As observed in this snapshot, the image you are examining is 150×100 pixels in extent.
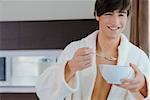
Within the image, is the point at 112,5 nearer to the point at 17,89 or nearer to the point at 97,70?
the point at 97,70

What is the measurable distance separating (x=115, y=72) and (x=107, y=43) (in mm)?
168

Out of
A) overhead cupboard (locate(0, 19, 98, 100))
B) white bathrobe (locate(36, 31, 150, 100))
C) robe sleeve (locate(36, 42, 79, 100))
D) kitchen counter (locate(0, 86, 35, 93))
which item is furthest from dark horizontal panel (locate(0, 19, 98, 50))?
robe sleeve (locate(36, 42, 79, 100))

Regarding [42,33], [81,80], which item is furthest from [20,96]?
[81,80]

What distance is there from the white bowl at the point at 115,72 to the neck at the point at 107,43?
141 millimetres

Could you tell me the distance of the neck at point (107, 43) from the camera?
40.7 inches

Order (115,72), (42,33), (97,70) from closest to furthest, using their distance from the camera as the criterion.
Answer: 1. (115,72)
2. (97,70)
3. (42,33)

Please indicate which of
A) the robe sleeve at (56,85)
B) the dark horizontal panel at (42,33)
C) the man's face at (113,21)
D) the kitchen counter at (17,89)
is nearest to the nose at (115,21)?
the man's face at (113,21)

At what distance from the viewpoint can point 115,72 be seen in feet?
2.95

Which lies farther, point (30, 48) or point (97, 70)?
point (30, 48)

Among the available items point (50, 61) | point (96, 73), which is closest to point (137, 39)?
point (50, 61)

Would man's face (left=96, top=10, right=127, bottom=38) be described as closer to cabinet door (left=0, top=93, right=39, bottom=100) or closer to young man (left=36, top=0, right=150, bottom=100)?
young man (left=36, top=0, right=150, bottom=100)

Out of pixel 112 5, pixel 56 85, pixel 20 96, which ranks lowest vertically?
pixel 20 96

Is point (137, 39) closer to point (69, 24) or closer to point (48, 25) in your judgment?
point (69, 24)

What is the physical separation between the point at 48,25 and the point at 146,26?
0.65 m
